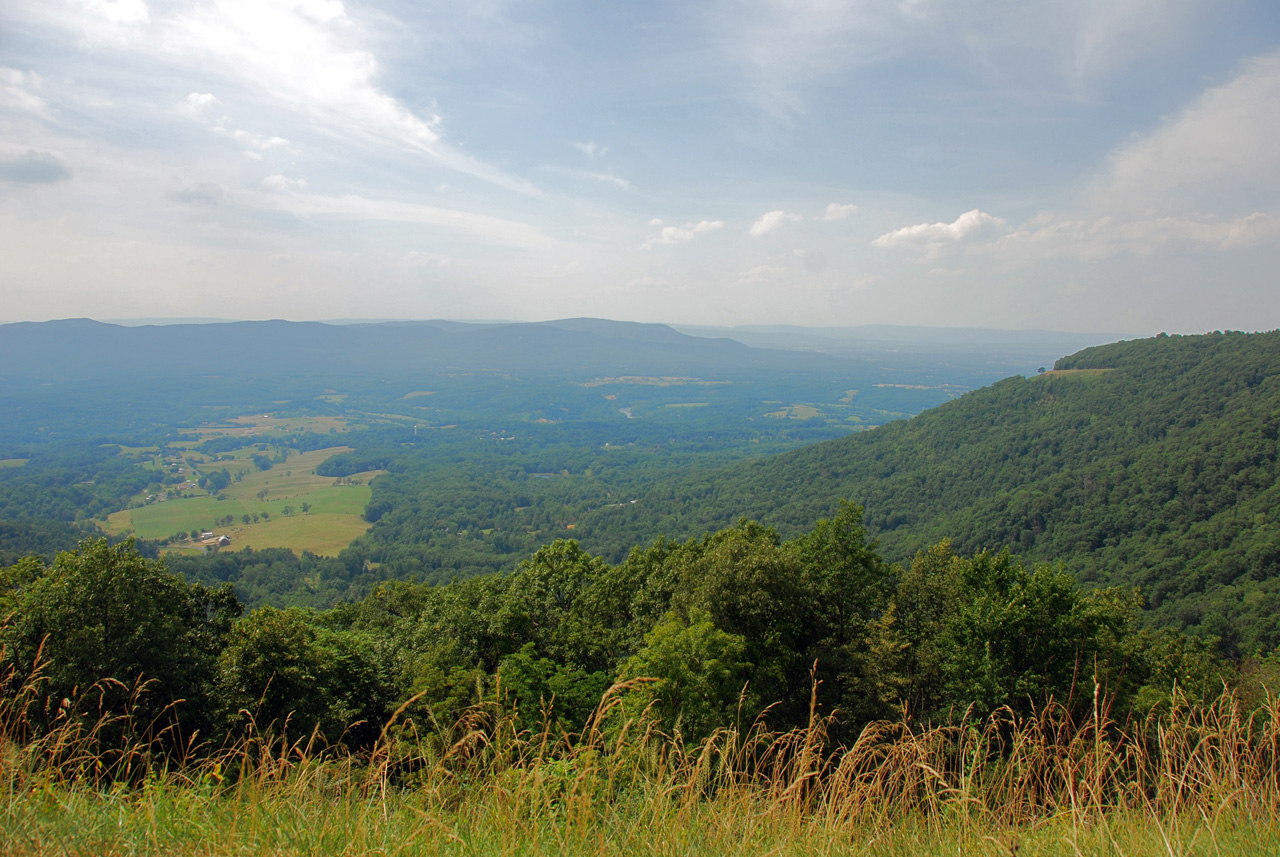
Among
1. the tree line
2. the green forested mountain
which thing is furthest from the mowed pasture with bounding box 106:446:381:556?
the tree line

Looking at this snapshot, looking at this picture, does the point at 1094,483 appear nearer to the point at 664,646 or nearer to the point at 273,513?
the point at 664,646

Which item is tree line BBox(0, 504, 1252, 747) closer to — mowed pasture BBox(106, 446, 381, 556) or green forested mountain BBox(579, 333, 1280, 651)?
green forested mountain BBox(579, 333, 1280, 651)

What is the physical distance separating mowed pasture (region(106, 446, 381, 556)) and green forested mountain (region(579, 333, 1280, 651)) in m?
40.1

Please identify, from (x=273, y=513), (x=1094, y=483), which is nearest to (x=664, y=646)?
(x=1094, y=483)

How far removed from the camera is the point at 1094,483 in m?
71.6

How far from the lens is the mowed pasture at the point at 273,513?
84.9m

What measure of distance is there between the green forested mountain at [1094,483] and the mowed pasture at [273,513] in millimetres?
40065

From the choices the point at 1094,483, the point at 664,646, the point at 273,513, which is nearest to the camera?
the point at 664,646

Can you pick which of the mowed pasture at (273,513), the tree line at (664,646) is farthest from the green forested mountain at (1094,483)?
the mowed pasture at (273,513)

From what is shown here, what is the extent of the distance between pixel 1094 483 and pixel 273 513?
12110 centimetres

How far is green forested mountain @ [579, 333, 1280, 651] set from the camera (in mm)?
50250

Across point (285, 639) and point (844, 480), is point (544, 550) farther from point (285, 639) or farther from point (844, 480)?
point (844, 480)

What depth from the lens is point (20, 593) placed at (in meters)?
11.5

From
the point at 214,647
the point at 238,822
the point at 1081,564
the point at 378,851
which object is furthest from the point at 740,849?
the point at 1081,564
